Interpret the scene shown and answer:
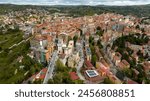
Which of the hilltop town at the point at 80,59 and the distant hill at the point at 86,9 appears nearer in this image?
the hilltop town at the point at 80,59

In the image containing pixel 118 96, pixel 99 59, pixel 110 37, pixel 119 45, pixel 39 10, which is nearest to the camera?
pixel 118 96

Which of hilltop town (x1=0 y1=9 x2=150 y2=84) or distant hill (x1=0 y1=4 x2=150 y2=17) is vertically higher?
hilltop town (x1=0 y1=9 x2=150 y2=84)

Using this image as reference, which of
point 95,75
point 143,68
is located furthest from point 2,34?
point 95,75

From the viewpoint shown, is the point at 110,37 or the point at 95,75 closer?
the point at 95,75

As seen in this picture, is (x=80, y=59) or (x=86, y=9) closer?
(x=80, y=59)

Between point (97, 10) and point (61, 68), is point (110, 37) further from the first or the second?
point (97, 10)

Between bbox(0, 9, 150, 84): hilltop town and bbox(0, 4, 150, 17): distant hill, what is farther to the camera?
bbox(0, 4, 150, 17): distant hill

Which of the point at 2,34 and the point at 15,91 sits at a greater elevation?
the point at 15,91

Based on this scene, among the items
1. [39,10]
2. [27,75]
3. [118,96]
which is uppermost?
[118,96]

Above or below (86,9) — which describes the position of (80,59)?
above

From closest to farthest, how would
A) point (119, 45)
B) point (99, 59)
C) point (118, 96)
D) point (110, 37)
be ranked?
point (118, 96) < point (99, 59) < point (119, 45) < point (110, 37)

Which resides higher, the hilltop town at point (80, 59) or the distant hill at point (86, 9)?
the hilltop town at point (80, 59)
